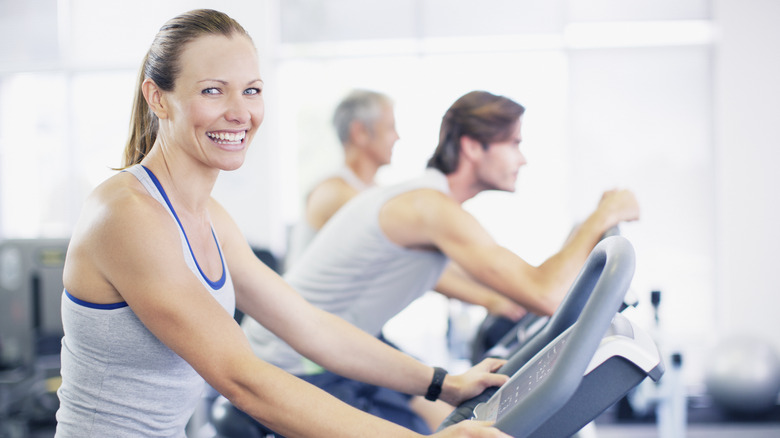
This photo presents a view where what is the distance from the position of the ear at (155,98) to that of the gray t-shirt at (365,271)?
694 millimetres

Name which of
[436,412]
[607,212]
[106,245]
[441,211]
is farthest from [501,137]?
[106,245]

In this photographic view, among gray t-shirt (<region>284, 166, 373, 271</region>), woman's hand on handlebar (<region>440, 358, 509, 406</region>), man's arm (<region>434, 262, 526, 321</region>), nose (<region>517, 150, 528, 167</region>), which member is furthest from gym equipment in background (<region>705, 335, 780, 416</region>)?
woman's hand on handlebar (<region>440, 358, 509, 406</region>)

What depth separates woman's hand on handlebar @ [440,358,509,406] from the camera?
1.22 metres

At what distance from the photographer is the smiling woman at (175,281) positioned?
94cm

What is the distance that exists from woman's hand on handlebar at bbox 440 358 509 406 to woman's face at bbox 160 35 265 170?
1.82ft

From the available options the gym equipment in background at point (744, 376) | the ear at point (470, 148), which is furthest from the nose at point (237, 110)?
the gym equipment in background at point (744, 376)

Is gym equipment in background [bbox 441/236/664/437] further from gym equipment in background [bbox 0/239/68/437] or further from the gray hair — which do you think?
gym equipment in background [bbox 0/239/68/437]

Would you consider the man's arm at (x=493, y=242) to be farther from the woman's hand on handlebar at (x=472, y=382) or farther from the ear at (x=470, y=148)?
the woman's hand on handlebar at (x=472, y=382)

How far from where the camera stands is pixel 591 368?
83 centimetres

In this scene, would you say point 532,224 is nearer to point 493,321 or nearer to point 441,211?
point 493,321

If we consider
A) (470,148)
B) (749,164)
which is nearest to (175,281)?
(470,148)

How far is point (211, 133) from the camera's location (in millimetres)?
1101

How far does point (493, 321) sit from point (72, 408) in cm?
197

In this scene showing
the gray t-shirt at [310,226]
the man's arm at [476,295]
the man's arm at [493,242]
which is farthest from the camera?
the gray t-shirt at [310,226]
